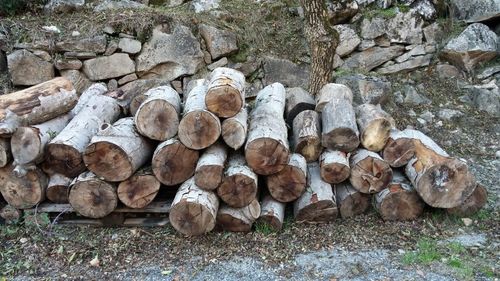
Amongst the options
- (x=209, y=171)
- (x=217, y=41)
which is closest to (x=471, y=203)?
(x=209, y=171)

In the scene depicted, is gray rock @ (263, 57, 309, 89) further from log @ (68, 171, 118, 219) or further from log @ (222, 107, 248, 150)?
log @ (68, 171, 118, 219)

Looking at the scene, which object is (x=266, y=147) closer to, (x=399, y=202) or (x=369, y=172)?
(x=369, y=172)

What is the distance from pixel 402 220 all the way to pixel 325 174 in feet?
2.75

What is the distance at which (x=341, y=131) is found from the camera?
412cm

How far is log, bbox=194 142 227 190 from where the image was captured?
3766 millimetres

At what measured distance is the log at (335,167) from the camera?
4.09 metres

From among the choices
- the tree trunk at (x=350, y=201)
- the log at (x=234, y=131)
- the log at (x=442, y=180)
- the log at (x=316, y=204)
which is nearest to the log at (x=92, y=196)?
the log at (x=234, y=131)

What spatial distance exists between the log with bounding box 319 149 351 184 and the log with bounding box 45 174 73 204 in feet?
7.48

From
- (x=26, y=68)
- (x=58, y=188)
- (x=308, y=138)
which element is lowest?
(x=58, y=188)

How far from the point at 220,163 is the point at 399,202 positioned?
5.53 feet

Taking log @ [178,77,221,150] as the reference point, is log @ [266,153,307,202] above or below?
below

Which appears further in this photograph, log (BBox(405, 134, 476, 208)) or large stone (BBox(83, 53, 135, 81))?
large stone (BBox(83, 53, 135, 81))

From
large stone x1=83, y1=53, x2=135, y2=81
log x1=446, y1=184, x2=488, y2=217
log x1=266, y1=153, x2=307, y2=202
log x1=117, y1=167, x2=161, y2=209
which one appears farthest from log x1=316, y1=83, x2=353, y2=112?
large stone x1=83, y1=53, x2=135, y2=81

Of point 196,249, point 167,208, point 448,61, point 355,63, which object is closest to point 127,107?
point 167,208
